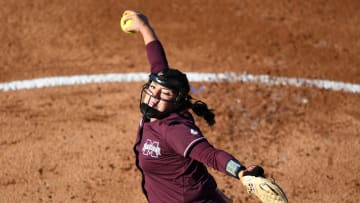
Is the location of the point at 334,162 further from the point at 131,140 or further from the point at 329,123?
the point at 131,140

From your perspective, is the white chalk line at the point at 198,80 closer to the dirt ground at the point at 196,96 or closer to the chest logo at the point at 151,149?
the dirt ground at the point at 196,96

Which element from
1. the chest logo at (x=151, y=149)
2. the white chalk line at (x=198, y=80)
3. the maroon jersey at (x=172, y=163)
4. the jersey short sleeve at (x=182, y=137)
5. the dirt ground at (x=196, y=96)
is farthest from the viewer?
the white chalk line at (x=198, y=80)

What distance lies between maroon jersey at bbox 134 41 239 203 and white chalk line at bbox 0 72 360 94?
3378 mm

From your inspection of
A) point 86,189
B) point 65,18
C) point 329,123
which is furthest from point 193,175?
point 65,18

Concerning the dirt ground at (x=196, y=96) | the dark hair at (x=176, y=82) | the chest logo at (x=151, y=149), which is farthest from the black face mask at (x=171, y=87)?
the dirt ground at (x=196, y=96)

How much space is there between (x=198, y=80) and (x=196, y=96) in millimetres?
338

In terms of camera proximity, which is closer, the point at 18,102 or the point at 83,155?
the point at 83,155

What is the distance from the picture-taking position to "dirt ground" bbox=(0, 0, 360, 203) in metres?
6.86

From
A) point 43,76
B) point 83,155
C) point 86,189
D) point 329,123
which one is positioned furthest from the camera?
point 43,76

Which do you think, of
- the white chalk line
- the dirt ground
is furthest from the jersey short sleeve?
the white chalk line

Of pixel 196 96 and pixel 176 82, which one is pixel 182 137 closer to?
pixel 176 82

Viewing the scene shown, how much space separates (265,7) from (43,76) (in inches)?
154

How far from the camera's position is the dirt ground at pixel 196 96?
22.5 feet

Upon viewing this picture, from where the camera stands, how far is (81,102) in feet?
25.8
